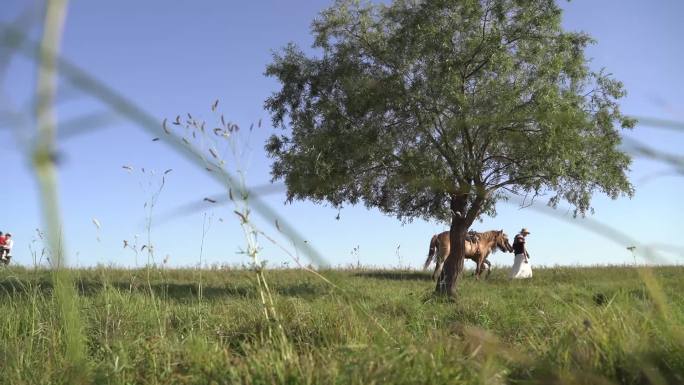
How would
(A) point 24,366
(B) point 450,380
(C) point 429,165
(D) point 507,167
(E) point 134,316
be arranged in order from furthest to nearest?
(D) point 507,167 → (C) point 429,165 → (E) point 134,316 → (A) point 24,366 → (B) point 450,380

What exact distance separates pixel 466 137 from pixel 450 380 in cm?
1524

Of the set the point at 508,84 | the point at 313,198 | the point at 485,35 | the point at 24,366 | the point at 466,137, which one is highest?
the point at 485,35

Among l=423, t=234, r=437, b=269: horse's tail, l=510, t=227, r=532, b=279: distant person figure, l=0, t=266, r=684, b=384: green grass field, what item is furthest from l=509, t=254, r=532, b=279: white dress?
l=0, t=266, r=684, b=384: green grass field

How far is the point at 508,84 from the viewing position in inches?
660

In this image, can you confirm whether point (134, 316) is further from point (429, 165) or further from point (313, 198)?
point (313, 198)

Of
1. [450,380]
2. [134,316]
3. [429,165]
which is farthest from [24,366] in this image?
[429,165]

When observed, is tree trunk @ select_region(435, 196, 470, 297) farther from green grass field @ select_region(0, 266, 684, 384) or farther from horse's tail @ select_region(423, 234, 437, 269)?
green grass field @ select_region(0, 266, 684, 384)

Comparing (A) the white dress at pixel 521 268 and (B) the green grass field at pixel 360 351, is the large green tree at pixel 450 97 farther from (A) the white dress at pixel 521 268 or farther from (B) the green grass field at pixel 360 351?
(B) the green grass field at pixel 360 351

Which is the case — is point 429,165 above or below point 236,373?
above

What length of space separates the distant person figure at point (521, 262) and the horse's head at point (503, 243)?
1.21 metres

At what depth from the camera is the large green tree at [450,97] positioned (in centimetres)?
1616

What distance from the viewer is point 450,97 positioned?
52.5ft

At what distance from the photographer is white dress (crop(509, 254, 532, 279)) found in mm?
21795

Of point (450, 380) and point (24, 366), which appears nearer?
point (450, 380)
